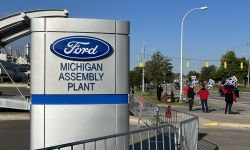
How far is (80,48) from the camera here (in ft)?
30.3

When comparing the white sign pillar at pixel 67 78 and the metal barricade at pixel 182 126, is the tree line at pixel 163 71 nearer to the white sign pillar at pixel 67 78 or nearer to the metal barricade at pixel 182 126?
the metal barricade at pixel 182 126

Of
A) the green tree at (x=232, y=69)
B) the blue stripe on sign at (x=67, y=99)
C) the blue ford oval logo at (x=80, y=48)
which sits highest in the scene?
the green tree at (x=232, y=69)

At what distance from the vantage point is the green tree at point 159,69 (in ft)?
210

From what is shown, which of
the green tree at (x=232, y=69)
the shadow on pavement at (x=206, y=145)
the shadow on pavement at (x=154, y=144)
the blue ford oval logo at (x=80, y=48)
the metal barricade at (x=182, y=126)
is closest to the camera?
the blue ford oval logo at (x=80, y=48)

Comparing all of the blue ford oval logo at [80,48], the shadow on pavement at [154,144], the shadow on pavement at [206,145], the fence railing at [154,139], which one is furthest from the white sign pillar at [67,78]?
the shadow on pavement at [206,145]

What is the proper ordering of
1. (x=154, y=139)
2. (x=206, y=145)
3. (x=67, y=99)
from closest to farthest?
(x=67, y=99), (x=154, y=139), (x=206, y=145)

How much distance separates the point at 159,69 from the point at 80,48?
5500 cm

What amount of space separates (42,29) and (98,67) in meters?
1.20

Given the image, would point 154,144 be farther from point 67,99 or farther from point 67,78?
point 67,78

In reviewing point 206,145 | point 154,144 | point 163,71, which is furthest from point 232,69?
point 154,144

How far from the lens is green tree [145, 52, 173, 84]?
63.9 m

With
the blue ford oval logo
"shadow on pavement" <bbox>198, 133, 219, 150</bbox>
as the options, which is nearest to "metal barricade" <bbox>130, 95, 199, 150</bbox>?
"shadow on pavement" <bbox>198, 133, 219, 150</bbox>

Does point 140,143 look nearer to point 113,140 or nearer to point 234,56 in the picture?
point 113,140

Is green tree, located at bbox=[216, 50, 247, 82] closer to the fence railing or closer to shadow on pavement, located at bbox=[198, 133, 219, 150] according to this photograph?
shadow on pavement, located at bbox=[198, 133, 219, 150]
